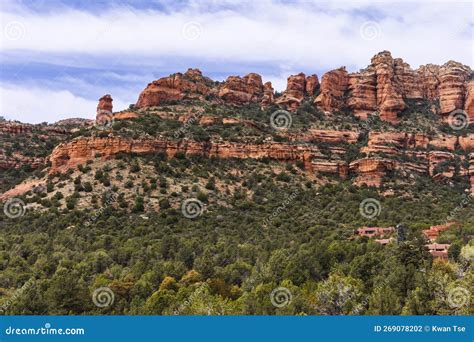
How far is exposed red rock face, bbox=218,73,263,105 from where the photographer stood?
347ft

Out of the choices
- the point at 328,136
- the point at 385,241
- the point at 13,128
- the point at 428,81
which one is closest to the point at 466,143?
the point at 428,81

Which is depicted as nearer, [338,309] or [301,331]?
[301,331]

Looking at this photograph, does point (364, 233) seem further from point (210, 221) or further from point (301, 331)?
point (301, 331)

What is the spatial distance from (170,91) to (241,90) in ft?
45.9

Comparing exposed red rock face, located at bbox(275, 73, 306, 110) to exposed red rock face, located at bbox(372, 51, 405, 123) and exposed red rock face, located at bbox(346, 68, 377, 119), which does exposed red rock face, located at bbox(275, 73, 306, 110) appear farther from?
exposed red rock face, located at bbox(372, 51, 405, 123)

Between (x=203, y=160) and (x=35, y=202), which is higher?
(x=203, y=160)

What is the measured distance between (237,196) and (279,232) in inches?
502

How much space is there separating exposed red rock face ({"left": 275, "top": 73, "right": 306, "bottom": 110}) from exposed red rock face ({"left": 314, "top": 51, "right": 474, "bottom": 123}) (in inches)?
149

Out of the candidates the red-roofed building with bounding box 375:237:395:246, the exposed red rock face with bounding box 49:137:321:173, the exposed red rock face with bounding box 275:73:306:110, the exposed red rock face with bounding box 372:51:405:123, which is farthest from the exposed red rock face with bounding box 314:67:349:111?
the red-roofed building with bounding box 375:237:395:246

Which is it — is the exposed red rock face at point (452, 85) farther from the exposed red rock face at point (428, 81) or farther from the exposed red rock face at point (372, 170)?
the exposed red rock face at point (372, 170)

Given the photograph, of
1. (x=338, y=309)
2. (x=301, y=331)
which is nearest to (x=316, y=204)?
(x=338, y=309)

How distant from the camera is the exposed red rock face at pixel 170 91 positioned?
331 feet

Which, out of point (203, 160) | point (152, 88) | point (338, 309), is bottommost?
point (338, 309)

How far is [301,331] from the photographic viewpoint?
2656cm
